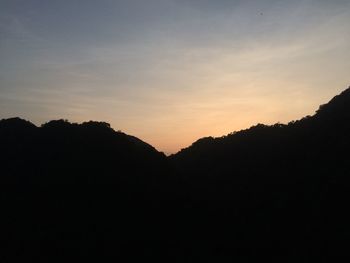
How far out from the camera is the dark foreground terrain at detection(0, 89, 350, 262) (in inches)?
1214

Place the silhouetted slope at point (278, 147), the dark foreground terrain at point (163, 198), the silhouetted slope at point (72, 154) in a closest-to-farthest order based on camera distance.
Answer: the dark foreground terrain at point (163, 198) → the silhouetted slope at point (72, 154) → the silhouetted slope at point (278, 147)

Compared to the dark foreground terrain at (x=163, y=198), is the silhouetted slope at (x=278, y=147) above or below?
above

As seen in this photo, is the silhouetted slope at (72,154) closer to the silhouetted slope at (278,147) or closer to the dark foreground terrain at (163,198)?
the dark foreground terrain at (163,198)

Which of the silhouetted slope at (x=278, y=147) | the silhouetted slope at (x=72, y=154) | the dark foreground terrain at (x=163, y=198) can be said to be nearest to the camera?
the dark foreground terrain at (x=163, y=198)

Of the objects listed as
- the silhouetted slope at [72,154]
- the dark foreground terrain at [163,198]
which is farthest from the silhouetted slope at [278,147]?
the silhouetted slope at [72,154]

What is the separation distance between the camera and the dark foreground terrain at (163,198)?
3084 cm

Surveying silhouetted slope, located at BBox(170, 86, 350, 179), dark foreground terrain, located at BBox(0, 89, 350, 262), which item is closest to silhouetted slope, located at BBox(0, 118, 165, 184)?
dark foreground terrain, located at BBox(0, 89, 350, 262)

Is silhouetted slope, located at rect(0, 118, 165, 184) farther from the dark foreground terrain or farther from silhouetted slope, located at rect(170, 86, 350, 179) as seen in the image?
silhouetted slope, located at rect(170, 86, 350, 179)

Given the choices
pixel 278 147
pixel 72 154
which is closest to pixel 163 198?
pixel 72 154

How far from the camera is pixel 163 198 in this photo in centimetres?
3791

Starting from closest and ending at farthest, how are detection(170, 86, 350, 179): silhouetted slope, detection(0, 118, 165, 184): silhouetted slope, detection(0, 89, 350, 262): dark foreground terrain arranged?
detection(0, 89, 350, 262): dark foreground terrain → detection(0, 118, 165, 184): silhouetted slope → detection(170, 86, 350, 179): silhouetted slope

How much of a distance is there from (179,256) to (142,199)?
693 cm

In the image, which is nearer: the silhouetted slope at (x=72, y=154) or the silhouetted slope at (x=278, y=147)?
the silhouetted slope at (x=72, y=154)

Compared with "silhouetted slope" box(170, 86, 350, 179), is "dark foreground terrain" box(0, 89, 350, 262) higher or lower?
lower
